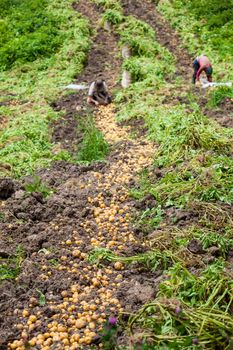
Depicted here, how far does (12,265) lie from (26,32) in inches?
587

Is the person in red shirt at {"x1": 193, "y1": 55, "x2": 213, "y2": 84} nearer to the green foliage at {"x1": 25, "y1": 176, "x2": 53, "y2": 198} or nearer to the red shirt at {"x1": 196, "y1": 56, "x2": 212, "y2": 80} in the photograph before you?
the red shirt at {"x1": 196, "y1": 56, "x2": 212, "y2": 80}

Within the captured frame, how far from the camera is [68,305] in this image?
4754 millimetres

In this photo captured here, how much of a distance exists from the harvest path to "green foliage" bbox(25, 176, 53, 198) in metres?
0.14

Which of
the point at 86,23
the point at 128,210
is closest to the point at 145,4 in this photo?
the point at 86,23

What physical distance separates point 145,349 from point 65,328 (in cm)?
146

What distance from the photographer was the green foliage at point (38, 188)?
23.0 feet

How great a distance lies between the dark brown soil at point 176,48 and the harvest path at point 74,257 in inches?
105

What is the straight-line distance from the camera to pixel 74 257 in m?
5.51

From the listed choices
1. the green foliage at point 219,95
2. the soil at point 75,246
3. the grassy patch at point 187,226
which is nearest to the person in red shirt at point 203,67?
the grassy patch at point 187,226

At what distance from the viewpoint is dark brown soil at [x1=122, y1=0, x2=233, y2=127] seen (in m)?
10.3

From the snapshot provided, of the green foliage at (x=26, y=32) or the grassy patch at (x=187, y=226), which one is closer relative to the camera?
the grassy patch at (x=187, y=226)

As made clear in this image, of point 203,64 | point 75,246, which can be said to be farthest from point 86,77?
point 75,246

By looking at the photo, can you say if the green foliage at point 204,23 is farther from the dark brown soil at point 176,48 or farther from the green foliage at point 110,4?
the green foliage at point 110,4

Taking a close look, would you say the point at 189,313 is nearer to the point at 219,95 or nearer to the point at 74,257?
the point at 74,257
